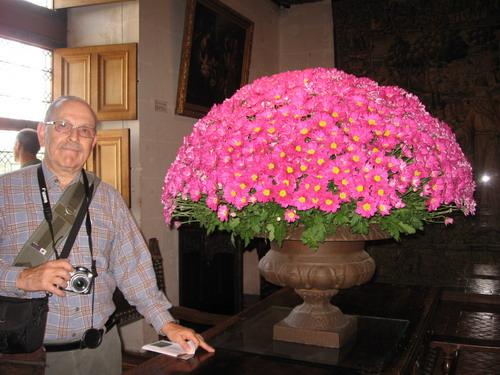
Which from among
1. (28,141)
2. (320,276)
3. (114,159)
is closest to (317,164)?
(320,276)

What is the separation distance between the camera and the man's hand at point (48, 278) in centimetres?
150

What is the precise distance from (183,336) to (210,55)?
368 centimetres

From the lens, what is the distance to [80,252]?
1747mm

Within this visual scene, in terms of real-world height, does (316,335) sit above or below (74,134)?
below

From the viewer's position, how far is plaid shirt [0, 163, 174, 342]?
1.68 meters

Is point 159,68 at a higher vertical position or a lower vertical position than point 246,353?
higher

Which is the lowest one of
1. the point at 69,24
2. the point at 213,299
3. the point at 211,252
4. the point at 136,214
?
the point at 213,299

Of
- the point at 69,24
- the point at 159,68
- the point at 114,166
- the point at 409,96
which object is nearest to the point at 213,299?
the point at 114,166

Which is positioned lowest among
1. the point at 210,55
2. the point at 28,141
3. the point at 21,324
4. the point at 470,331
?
the point at 470,331

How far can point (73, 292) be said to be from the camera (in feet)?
5.43

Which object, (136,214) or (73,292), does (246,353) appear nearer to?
(73,292)

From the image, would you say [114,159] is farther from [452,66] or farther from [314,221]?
[452,66]

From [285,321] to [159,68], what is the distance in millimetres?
3174

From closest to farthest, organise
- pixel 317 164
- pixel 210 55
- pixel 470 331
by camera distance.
→ 1. pixel 317 164
2. pixel 470 331
3. pixel 210 55
